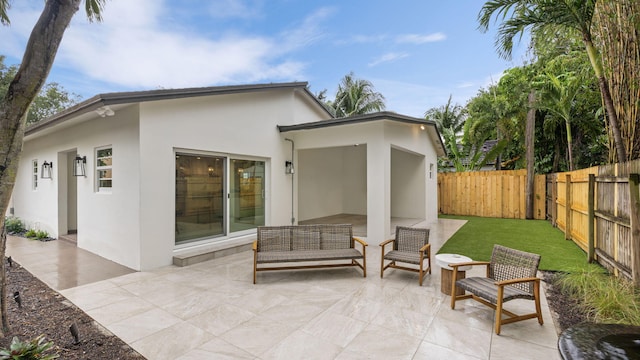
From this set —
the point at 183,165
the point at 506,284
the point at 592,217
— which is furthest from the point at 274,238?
the point at 592,217

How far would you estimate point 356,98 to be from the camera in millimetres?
26422

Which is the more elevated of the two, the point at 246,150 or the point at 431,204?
the point at 246,150

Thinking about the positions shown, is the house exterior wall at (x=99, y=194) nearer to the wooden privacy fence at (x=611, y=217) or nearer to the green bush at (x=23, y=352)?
the green bush at (x=23, y=352)

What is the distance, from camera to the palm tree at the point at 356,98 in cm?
2645

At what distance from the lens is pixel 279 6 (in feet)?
39.3

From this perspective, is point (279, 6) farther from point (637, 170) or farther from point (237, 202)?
point (637, 170)

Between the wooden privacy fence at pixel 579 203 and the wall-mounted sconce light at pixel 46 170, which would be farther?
the wall-mounted sconce light at pixel 46 170

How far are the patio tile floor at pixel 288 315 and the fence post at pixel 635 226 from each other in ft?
4.51

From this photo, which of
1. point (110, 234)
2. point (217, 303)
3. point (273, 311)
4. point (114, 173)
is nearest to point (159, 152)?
point (114, 173)

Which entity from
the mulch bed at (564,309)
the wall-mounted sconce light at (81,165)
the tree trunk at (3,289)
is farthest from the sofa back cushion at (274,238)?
the wall-mounted sconce light at (81,165)

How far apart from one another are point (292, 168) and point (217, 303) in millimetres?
5575

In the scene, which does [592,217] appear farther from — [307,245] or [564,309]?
[307,245]

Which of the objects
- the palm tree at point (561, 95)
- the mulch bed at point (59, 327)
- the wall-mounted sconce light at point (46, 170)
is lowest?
the mulch bed at point (59, 327)

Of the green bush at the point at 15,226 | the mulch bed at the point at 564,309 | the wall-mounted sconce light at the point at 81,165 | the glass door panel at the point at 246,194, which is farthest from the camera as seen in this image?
the green bush at the point at 15,226
